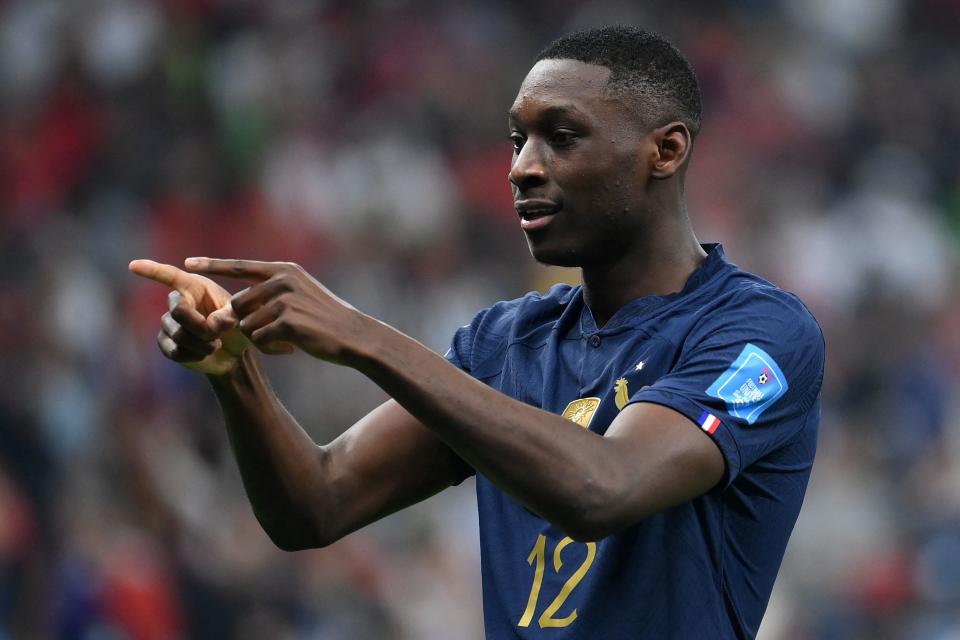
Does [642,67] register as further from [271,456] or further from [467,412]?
[271,456]

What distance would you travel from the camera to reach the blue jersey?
2930mm

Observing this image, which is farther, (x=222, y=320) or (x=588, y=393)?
(x=588, y=393)

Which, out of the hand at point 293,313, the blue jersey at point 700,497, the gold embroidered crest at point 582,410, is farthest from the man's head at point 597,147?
the hand at point 293,313

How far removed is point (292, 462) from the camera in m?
3.23

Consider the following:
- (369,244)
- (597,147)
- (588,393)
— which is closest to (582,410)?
(588,393)

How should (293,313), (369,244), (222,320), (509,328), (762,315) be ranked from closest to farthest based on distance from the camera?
(293,313), (222,320), (762,315), (509,328), (369,244)

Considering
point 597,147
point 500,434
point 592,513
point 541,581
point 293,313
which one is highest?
point 597,147

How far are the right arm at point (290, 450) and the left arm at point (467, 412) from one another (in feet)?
0.80

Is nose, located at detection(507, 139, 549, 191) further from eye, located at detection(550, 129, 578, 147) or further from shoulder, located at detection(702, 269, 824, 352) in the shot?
shoulder, located at detection(702, 269, 824, 352)

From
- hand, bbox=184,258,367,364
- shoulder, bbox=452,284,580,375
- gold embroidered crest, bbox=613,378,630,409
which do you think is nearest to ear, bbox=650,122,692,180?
shoulder, bbox=452,284,580,375

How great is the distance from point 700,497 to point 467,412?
0.59 m

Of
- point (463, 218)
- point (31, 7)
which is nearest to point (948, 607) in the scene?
point (463, 218)

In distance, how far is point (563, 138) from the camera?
314 centimetres

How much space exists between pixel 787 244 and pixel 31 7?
5.04 meters
